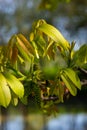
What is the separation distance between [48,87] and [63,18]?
794 centimetres

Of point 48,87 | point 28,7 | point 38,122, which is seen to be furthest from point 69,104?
point 48,87

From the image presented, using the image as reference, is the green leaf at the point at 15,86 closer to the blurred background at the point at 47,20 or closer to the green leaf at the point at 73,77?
the green leaf at the point at 73,77

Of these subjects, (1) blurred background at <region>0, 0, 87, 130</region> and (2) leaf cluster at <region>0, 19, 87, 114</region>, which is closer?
(2) leaf cluster at <region>0, 19, 87, 114</region>

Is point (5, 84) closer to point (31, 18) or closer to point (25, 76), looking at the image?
point (25, 76)

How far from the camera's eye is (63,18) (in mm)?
8484

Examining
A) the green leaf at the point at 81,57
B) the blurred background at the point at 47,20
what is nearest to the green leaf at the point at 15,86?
the green leaf at the point at 81,57

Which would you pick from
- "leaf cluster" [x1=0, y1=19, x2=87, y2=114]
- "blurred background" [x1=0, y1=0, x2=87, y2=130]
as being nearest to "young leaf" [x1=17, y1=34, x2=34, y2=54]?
"leaf cluster" [x1=0, y1=19, x2=87, y2=114]

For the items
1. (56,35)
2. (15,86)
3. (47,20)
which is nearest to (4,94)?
(15,86)

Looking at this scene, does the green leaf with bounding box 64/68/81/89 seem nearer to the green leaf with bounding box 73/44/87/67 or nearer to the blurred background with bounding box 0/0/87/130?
the green leaf with bounding box 73/44/87/67

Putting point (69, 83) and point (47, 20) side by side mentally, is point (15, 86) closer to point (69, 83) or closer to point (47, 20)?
point (69, 83)

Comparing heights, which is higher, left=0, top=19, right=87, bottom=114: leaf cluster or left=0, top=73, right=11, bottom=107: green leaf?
left=0, top=19, right=87, bottom=114: leaf cluster

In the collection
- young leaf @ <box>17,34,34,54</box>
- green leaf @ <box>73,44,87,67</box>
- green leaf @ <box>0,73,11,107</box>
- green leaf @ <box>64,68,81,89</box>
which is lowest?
green leaf @ <box>0,73,11,107</box>

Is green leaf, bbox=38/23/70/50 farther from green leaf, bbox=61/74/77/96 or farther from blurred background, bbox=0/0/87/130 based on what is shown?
blurred background, bbox=0/0/87/130

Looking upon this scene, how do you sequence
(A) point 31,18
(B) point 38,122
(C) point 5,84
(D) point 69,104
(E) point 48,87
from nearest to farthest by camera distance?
(C) point 5,84 → (E) point 48,87 → (B) point 38,122 → (A) point 31,18 → (D) point 69,104
